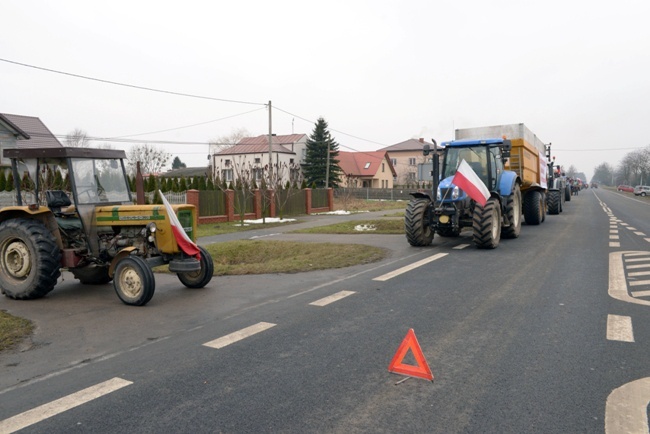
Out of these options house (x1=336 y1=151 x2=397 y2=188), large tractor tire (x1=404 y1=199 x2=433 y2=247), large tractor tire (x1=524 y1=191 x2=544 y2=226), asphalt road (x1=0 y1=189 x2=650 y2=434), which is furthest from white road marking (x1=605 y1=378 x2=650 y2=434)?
house (x1=336 y1=151 x2=397 y2=188)

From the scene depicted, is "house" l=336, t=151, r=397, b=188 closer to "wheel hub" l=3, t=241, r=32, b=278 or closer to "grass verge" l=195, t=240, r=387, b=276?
"grass verge" l=195, t=240, r=387, b=276

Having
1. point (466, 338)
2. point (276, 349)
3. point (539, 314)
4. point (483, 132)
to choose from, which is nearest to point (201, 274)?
point (276, 349)

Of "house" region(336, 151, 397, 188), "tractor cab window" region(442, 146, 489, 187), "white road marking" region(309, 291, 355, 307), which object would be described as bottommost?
"white road marking" region(309, 291, 355, 307)

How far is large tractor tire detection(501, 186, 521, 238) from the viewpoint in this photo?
14.0 m

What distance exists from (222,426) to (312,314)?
300cm

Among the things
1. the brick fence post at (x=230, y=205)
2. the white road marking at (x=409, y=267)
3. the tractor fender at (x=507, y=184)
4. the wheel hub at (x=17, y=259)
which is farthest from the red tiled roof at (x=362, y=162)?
the wheel hub at (x=17, y=259)

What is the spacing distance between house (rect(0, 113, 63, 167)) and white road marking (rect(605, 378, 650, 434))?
33.9 metres

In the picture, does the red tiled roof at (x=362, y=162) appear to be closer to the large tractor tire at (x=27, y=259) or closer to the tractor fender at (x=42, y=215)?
the tractor fender at (x=42, y=215)

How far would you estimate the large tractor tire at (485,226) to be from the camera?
11.8 m

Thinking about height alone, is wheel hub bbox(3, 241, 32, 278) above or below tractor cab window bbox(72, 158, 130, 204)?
below

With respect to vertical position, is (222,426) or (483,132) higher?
(483,132)

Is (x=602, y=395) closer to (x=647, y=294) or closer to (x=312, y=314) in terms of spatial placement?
(x=312, y=314)

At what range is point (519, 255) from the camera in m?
11.1

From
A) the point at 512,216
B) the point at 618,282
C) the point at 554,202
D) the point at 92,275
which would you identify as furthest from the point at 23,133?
the point at 618,282
